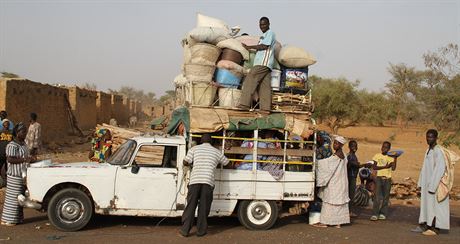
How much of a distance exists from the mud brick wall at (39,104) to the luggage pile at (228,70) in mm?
9318

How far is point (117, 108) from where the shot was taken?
120ft

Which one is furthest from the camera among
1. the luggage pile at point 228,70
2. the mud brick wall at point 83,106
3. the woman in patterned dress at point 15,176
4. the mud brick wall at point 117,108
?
the mud brick wall at point 117,108

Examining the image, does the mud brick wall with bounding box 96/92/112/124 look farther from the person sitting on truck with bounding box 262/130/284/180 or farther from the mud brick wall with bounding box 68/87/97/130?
the person sitting on truck with bounding box 262/130/284/180

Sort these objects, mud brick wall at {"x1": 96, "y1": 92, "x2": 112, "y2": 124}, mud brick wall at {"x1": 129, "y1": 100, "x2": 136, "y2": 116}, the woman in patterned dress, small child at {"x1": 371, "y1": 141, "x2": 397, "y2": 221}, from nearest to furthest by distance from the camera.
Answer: the woman in patterned dress, small child at {"x1": 371, "y1": 141, "x2": 397, "y2": 221}, mud brick wall at {"x1": 96, "y1": 92, "x2": 112, "y2": 124}, mud brick wall at {"x1": 129, "y1": 100, "x2": 136, "y2": 116}

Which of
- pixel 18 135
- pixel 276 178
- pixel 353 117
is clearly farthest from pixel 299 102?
pixel 353 117

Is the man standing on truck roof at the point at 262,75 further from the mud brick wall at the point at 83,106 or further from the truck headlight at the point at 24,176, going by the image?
the mud brick wall at the point at 83,106

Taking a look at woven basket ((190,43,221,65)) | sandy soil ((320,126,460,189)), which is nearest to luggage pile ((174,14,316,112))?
woven basket ((190,43,221,65))

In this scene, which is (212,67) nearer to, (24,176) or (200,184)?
(200,184)

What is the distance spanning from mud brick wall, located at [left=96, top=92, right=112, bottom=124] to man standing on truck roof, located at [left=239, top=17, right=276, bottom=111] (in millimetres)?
22876

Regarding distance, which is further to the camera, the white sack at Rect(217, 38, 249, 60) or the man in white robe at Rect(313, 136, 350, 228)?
the white sack at Rect(217, 38, 249, 60)

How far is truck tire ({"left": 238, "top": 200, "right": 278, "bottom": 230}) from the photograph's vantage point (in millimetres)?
7949

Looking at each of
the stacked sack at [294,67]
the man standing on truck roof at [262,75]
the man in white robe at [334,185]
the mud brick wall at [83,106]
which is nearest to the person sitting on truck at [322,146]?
the man in white robe at [334,185]

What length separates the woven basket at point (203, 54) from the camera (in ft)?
27.7

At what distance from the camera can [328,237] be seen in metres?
7.68
